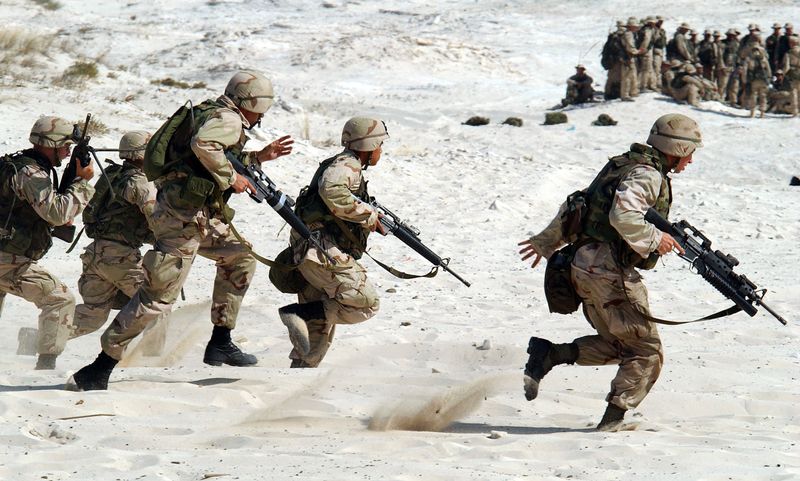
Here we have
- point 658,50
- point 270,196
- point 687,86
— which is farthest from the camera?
point 658,50

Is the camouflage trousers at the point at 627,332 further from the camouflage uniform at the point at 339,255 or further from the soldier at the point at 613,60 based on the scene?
the soldier at the point at 613,60

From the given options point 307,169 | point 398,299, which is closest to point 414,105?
point 307,169

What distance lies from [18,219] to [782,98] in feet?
60.4

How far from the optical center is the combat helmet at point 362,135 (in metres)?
6.57

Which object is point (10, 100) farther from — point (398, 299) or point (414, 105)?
point (414, 105)

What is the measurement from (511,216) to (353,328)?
513 centimetres

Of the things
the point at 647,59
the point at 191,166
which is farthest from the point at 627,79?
the point at 191,166

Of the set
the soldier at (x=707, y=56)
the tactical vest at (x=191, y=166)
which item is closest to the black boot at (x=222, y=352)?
the tactical vest at (x=191, y=166)

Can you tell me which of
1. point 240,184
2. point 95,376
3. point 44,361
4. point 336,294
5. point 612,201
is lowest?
point 44,361

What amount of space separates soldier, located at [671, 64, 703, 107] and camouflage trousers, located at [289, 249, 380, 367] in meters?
17.3

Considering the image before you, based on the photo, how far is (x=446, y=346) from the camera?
26.6ft

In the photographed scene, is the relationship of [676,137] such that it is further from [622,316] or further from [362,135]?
[362,135]

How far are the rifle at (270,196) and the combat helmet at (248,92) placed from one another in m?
0.28

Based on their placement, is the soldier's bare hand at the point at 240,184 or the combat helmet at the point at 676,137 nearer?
the combat helmet at the point at 676,137
